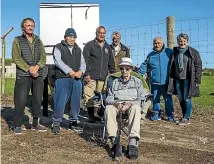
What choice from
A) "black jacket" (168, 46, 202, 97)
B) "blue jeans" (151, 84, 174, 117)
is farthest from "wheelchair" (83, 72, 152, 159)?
"blue jeans" (151, 84, 174, 117)

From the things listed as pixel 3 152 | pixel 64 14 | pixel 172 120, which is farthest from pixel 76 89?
pixel 64 14

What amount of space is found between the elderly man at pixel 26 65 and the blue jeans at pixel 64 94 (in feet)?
1.13

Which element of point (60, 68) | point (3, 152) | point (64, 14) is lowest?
point (3, 152)

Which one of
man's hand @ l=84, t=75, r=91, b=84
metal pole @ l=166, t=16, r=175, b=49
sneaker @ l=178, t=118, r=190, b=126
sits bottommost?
sneaker @ l=178, t=118, r=190, b=126

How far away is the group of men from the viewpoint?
548cm

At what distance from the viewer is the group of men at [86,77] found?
5.48 m

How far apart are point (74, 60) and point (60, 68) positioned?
291 mm

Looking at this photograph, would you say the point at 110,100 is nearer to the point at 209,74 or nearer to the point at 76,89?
the point at 76,89

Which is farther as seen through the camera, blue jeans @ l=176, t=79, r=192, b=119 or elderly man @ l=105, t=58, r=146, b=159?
blue jeans @ l=176, t=79, r=192, b=119

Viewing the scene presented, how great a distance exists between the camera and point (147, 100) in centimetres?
593

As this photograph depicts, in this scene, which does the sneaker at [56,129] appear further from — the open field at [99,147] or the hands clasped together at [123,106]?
the hands clasped together at [123,106]

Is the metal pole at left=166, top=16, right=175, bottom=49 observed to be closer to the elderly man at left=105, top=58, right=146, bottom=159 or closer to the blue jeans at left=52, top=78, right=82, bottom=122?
the blue jeans at left=52, top=78, right=82, bottom=122

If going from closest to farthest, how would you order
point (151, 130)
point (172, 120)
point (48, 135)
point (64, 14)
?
1. point (48, 135)
2. point (151, 130)
3. point (172, 120)
4. point (64, 14)

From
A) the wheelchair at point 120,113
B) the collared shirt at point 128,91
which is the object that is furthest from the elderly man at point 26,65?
the collared shirt at point 128,91
